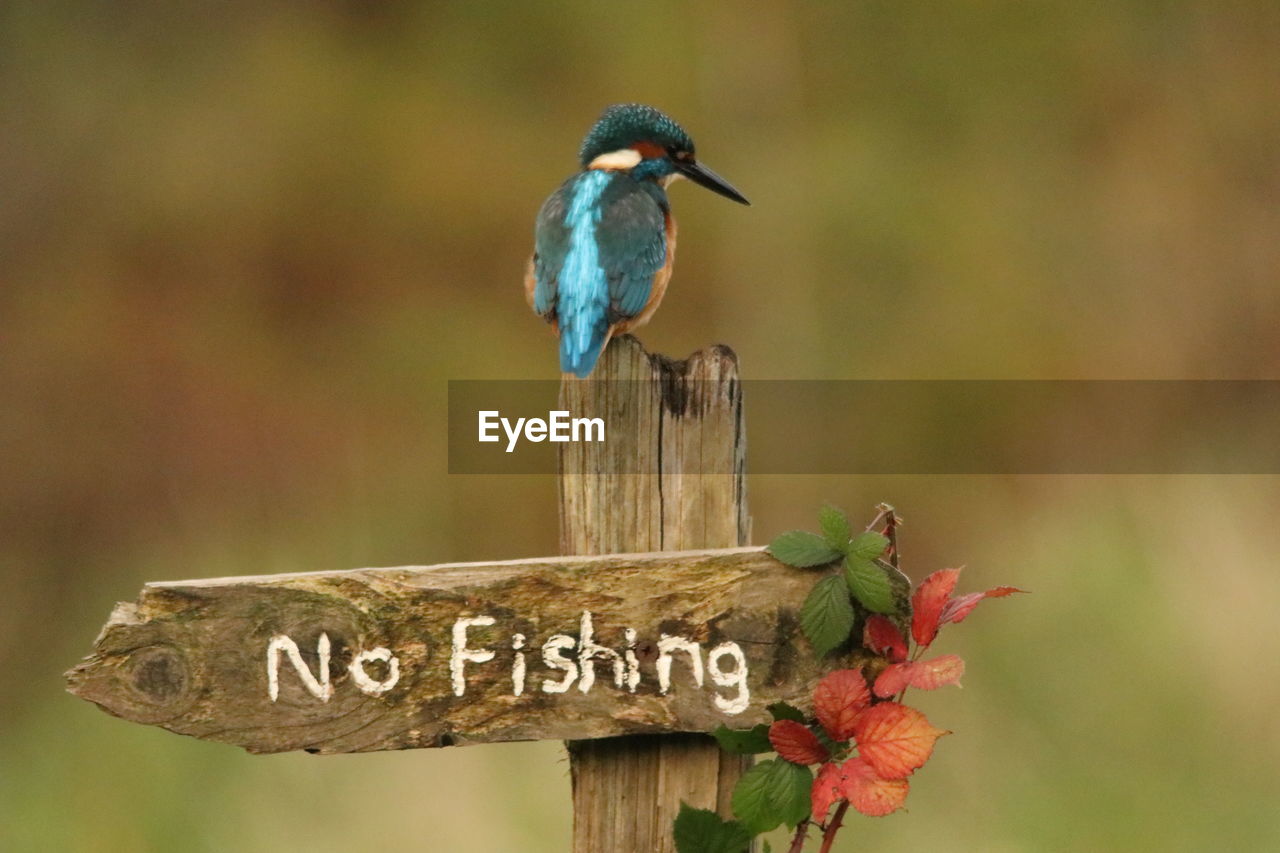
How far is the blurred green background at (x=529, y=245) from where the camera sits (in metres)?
3.55

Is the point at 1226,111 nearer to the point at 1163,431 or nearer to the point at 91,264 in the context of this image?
the point at 1163,431

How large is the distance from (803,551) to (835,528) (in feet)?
0.12

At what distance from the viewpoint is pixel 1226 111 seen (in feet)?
14.4

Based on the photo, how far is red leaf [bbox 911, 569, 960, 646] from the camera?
4.17 ft

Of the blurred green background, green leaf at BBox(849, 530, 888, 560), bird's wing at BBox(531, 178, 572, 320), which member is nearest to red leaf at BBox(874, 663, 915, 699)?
green leaf at BBox(849, 530, 888, 560)

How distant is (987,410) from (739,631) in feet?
9.93

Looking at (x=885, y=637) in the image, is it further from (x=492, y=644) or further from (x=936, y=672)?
(x=492, y=644)

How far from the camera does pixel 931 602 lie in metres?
1.28

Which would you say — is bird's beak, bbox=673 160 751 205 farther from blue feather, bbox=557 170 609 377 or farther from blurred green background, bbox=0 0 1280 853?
blurred green background, bbox=0 0 1280 853

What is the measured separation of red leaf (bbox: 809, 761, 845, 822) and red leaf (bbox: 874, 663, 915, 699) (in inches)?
3.2

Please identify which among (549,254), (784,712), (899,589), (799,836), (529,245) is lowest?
(799,836)

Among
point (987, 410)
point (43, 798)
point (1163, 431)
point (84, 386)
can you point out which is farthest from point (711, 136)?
point (43, 798)

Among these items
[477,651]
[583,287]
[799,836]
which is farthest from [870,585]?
[583,287]
